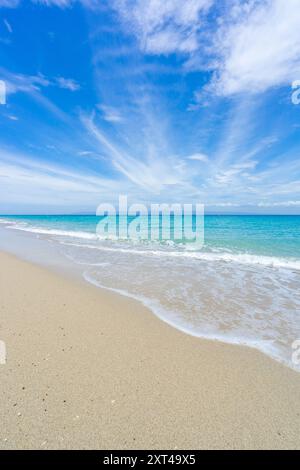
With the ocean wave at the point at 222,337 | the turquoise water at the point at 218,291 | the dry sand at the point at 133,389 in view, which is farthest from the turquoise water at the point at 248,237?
the dry sand at the point at 133,389

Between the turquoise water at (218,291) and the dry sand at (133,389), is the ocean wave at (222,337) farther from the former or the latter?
the dry sand at (133,389)

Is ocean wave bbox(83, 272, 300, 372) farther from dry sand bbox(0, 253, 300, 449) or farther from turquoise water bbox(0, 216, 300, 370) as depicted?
dry sand bbox(0, 253, 300, 449)

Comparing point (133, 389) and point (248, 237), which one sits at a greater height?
point (248, 237)

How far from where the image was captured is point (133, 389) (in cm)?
290

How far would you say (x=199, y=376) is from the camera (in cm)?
322

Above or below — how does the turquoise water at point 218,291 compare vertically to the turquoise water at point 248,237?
below

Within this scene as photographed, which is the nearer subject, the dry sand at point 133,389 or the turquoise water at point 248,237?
the dry sand at point 133,389

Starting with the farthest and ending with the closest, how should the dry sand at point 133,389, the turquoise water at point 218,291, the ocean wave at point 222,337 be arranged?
the turquoise water at point 218,291 → the ocean wave at point 222,337 → the dry sand at point 133,389

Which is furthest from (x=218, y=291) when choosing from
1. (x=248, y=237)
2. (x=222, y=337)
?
(x=248, y=237)

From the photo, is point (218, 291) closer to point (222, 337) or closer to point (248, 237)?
point (222, 337)

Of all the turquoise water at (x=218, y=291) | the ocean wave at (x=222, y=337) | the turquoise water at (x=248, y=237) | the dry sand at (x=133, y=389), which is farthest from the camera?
the turquoise water at (x=248, y=237)

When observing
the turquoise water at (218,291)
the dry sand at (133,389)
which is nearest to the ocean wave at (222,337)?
the turquoise water at (218,291)

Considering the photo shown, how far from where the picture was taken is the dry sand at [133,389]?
7.63 ft

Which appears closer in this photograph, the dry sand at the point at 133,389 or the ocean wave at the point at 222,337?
the dry sand at the point at 133,389
